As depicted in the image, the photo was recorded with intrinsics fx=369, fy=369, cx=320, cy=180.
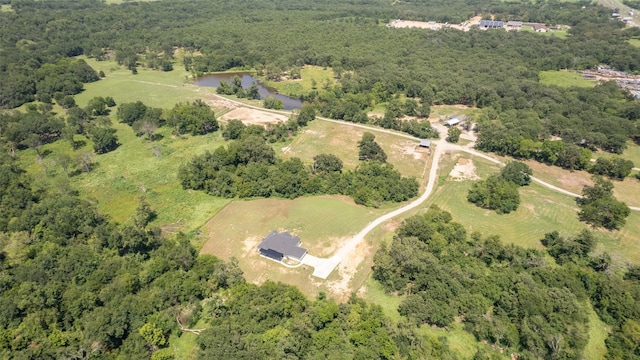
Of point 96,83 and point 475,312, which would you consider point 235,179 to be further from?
point 96,83

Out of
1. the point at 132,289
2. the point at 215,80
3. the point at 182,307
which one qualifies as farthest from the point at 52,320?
the point at 215,80

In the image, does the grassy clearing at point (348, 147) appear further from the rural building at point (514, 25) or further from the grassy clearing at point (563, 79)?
the rural building at point (514, 25)

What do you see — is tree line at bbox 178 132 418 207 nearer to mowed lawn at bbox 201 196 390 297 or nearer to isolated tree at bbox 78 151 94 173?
mowed lawn at bbox 201 196 390 297

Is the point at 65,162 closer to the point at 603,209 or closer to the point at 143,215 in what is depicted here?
the point at 143,215

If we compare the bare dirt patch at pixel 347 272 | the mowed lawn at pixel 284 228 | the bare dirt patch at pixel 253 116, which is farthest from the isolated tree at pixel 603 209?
the bare dirt patch at pixel 253 116

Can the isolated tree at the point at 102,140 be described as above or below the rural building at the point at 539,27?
below

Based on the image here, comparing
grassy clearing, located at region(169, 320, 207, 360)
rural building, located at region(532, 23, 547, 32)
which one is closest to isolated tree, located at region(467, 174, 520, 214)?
grassy clearing, located at region(169, 320, 207, 360)
